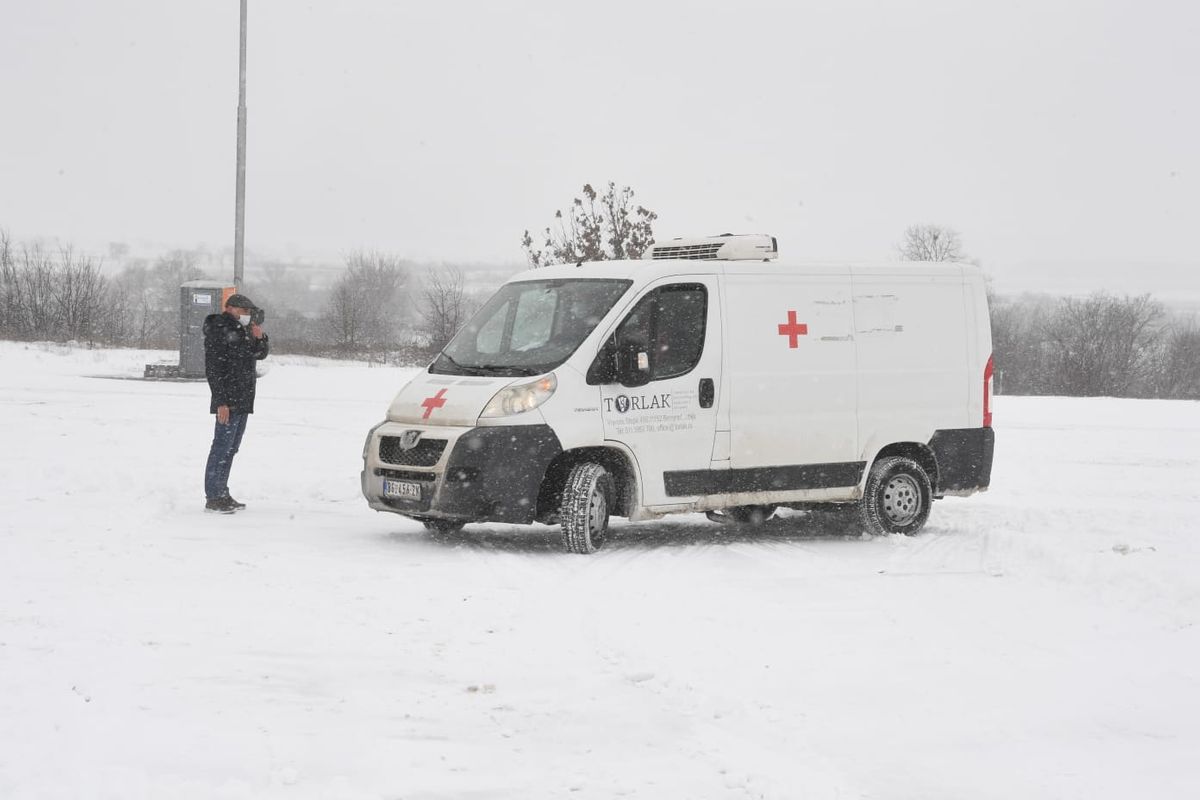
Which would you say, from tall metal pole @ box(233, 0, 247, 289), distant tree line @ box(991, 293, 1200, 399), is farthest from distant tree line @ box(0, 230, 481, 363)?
distant tree line @ box(991, 293, 1200, 399)

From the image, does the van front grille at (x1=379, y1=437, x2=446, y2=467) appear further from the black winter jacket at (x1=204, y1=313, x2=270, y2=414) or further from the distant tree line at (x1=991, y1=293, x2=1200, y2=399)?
the distant tree line at (x1=991, y1=293, x2=1200, y2=399)

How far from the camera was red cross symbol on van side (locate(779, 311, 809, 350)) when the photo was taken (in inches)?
462

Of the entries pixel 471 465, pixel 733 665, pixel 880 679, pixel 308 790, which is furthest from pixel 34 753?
pixel 471 465

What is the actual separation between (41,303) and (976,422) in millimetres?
41069

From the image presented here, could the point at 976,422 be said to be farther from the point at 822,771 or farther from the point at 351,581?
the point at 822,771

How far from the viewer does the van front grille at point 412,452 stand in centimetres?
1055

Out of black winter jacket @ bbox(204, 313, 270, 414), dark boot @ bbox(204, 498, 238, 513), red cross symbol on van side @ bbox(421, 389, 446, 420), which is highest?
black winter jacket @ bbox(204, 313, 270, 414)

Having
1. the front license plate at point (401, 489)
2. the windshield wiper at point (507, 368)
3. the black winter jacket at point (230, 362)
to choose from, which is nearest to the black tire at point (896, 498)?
the windshield wiper at point (507, 368)

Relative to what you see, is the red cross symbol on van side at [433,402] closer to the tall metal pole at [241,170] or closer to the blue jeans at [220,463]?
the blue jeans at [220,463]

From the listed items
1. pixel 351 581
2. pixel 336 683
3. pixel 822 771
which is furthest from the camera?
pixel 351 581

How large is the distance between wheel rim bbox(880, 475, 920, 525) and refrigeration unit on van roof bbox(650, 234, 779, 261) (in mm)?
2240

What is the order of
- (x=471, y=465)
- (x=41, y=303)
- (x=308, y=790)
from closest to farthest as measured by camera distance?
1. (x=308, y=790)
2. (x=471, y=465)
3. (x=41, y=303)

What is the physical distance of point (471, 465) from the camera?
10359mm

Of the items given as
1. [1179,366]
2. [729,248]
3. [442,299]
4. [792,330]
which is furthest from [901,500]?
[1179,366]
